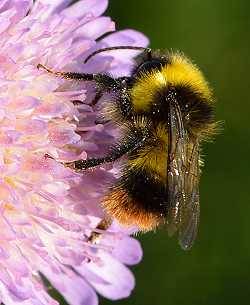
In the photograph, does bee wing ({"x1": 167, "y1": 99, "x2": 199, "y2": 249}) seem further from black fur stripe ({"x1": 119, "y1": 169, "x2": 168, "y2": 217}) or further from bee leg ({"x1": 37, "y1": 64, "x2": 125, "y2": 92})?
bee leg ({"x1": 37, "y1": 64, "x2": 125, "y2": 92})

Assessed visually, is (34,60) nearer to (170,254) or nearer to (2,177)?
(2,177)

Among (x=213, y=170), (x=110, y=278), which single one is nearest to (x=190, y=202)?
(x=110, y=278)

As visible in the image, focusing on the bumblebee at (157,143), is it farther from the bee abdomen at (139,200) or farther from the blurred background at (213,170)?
the blurred background at (213,170)

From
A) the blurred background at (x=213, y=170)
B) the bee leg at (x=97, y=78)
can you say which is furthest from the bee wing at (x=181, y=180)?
the blurred background at (x=213, y=170)

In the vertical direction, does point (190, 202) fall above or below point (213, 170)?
below

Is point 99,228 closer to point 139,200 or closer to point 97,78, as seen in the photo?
point 139,200

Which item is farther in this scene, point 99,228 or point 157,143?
point 99,228
